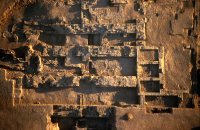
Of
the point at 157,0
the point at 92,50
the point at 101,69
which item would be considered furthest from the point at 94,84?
the point at 157,0

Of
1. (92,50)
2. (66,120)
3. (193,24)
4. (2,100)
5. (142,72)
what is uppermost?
(193,24)

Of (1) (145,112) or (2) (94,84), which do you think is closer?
(1) (145,112)

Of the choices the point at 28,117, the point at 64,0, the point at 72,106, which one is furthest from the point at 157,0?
the point at 28,117

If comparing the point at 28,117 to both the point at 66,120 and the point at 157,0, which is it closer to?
the point at 66,120

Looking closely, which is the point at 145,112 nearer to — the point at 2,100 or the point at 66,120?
the point at 66,120

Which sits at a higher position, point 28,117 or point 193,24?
point 193,24

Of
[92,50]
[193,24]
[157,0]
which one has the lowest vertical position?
[92,50]
